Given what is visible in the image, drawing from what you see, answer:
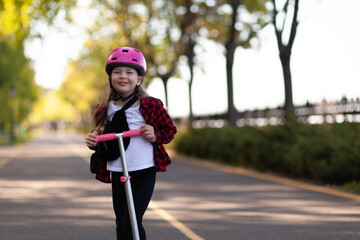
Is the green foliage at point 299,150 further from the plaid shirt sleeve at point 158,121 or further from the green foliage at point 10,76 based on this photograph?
the green foliage at point 10,76

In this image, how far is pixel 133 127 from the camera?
445cm

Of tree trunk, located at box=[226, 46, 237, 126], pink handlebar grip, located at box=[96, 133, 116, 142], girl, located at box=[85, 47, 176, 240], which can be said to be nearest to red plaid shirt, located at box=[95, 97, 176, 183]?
girl, located at box=[85, 47, 176, 240]

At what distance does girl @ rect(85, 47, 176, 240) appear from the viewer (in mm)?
4391

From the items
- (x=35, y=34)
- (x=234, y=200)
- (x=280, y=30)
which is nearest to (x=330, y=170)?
(x=234, y=200)

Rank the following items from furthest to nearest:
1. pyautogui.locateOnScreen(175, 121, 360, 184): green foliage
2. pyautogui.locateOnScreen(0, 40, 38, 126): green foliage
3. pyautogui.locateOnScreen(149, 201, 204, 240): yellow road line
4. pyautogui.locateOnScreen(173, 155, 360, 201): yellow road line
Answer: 1. pyautogui.locateOnScreen(0, 40, 38, 126): green foliage
2. pyautogui.locateOnScreen(175, 121, 360, 184): green foliage
3. pyautogui.locateOnScreen(173, 155, 360, 201): yellow road line
4. pyautogui.locateOnScreen(149, 201, 204, 240): yellow road line

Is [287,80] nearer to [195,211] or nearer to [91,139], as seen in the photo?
[195,211]

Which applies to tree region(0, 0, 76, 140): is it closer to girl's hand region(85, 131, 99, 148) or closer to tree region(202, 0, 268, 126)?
tree region(202, 0, 268, 126)

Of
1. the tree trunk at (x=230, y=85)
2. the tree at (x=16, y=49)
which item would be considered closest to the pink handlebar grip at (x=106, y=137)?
the tree at (x=16, y=49)


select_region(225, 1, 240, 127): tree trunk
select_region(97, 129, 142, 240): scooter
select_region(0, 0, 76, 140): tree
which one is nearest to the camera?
select_region(97, 129, 142, 240): scooter

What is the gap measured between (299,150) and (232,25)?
947cm

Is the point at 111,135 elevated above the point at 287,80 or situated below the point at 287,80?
below

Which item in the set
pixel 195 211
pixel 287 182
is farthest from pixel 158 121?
pixel 287 182

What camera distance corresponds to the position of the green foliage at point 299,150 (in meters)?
11.2

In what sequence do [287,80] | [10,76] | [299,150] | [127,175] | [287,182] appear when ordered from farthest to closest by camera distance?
[10,76] < [287,80] < [299,150] < [287,182] < [127,175]
